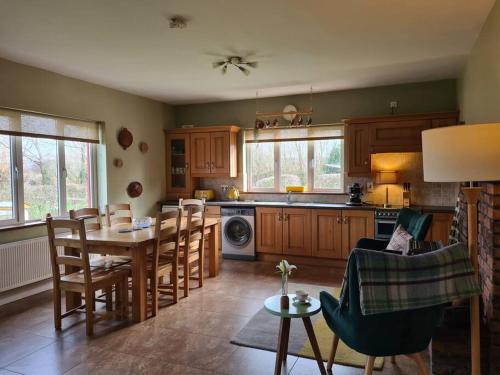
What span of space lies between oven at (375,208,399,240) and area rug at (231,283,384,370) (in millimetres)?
1900

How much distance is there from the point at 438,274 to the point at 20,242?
3967mm

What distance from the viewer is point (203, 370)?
8.25 feet

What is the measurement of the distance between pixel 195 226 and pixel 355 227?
86.7 inches

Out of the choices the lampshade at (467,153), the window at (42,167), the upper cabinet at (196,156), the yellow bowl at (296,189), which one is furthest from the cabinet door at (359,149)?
the window at (42,167)

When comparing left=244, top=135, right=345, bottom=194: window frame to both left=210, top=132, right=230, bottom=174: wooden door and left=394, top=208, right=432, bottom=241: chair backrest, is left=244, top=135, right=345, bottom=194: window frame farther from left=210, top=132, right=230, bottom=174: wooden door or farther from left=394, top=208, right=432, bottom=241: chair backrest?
left=394, top=208, right=432, bottom=241: chair backrest

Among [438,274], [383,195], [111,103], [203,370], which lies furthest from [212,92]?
[438,274]

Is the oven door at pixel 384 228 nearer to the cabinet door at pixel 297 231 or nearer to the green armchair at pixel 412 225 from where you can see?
the cabinet door at pixel 297 231

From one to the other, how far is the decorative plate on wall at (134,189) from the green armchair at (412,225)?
11.7 feet

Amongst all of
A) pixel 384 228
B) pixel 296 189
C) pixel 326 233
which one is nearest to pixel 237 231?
pixel 296 189

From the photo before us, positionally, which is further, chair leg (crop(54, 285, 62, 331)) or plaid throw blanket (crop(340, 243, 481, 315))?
chair leg (crop(54, 285, 62, 331))

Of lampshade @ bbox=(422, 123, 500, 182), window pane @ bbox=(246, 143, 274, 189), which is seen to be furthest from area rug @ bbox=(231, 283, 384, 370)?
window pane @ bbox=(246, 143, 274, 189)

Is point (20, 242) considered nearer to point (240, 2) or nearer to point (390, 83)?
point (240, 2)

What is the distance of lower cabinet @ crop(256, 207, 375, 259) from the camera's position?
499 centimetres

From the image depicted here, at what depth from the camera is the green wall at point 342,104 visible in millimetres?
5012
